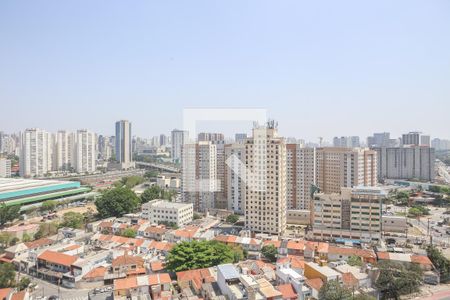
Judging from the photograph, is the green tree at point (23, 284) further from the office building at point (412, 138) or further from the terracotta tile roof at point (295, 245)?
the office building at point (412, 138)

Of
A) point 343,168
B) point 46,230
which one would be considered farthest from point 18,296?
point 343,168

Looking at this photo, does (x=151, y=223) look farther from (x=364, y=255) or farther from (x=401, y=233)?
(x=401, y=233)

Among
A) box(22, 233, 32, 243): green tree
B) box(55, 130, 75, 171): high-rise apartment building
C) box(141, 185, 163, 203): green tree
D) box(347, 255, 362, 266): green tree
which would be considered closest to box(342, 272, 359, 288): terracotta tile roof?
box(347, 255, 362, 266): green tree

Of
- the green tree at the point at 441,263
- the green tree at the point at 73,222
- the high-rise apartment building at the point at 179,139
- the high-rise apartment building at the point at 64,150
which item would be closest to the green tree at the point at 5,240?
the green tree at the point at 73,222

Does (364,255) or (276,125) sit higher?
(276,125)

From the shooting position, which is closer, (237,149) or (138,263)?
(138,263)

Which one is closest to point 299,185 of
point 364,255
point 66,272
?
point 364,255

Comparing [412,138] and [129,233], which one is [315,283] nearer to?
[129,233]
